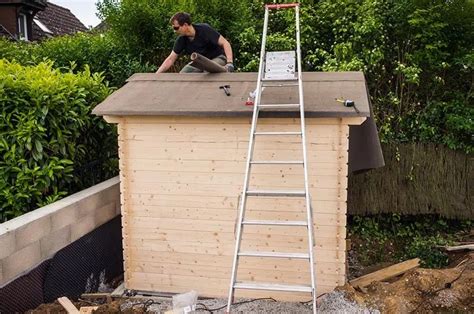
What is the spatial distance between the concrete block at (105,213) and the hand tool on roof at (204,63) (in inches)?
72.2

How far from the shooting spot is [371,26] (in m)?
6.91

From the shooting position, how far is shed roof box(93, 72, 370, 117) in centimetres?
429

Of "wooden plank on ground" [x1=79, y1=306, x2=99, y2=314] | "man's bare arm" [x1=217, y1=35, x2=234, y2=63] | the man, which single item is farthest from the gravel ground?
"man's bare arm" [x1=217, y1=35, x2=234, y2=63]

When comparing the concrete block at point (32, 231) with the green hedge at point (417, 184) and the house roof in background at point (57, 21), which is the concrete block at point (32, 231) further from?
the house roof in background at point (57, 21)

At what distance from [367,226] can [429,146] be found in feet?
5.06

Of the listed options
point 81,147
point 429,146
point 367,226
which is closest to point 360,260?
point 367,226

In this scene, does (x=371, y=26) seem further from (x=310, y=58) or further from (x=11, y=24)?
(x=11, y=24)

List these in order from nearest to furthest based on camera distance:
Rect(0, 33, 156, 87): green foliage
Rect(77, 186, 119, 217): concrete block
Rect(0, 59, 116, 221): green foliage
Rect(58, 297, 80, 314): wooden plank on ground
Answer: Rect(58, 297, 80, 314): wooden plank on ground, Rect(0, 59, 116, 221): green foliage, Rect(77, 186, 119, 217): concrete block, Rect(0, 33, 156, 87): green foliage

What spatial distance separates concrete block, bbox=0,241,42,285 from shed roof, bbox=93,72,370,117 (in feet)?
4.51

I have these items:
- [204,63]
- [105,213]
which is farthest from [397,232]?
[105,213]

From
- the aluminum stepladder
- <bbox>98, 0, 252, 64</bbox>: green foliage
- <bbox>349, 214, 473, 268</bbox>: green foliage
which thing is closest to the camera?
the aluminum stepladder

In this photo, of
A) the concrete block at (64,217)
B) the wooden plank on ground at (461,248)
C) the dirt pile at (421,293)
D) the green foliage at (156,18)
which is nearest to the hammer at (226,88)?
the concrete block at (64,217)

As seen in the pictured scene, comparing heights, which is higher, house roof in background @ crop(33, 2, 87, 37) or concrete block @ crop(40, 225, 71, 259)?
house roof in background @ crop(33, 2, 87, 37)

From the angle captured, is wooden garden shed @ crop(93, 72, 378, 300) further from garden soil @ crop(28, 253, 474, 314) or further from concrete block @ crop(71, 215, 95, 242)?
concrete block @ crop(71, 215, 95, 242)
